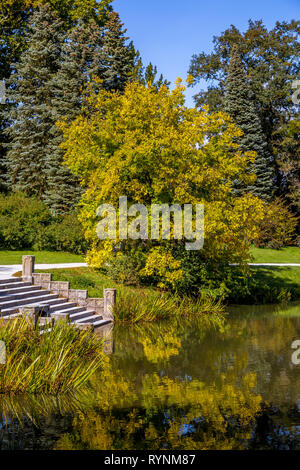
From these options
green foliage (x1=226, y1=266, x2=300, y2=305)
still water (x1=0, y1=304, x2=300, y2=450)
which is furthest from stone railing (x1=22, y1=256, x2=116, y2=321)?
green foliage (x1=226, y1=266, x2=300, y2=305)

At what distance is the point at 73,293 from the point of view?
64.0 feet

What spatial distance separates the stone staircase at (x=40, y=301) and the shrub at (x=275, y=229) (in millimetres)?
22413

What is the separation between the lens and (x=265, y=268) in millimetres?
30484

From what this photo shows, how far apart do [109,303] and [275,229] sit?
82.6ft

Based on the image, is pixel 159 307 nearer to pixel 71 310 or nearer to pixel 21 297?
pixel 71 310

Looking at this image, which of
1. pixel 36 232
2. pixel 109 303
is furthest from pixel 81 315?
pixel 36 232

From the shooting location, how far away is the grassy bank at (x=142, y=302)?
751 inches

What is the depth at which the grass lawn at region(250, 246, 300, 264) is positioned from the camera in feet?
114

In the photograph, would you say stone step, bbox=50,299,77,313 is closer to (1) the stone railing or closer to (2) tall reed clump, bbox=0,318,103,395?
(1) the stone railing

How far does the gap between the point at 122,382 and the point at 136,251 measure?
1126 centimetres

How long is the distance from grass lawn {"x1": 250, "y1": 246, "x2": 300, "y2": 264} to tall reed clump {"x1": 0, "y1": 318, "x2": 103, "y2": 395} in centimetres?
2296

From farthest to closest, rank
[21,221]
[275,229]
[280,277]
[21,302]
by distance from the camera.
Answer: [275,229] → [21,221] → [280,277] → [21,302]

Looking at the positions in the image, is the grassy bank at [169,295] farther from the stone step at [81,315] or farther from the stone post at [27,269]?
the stone post at [27,269]
